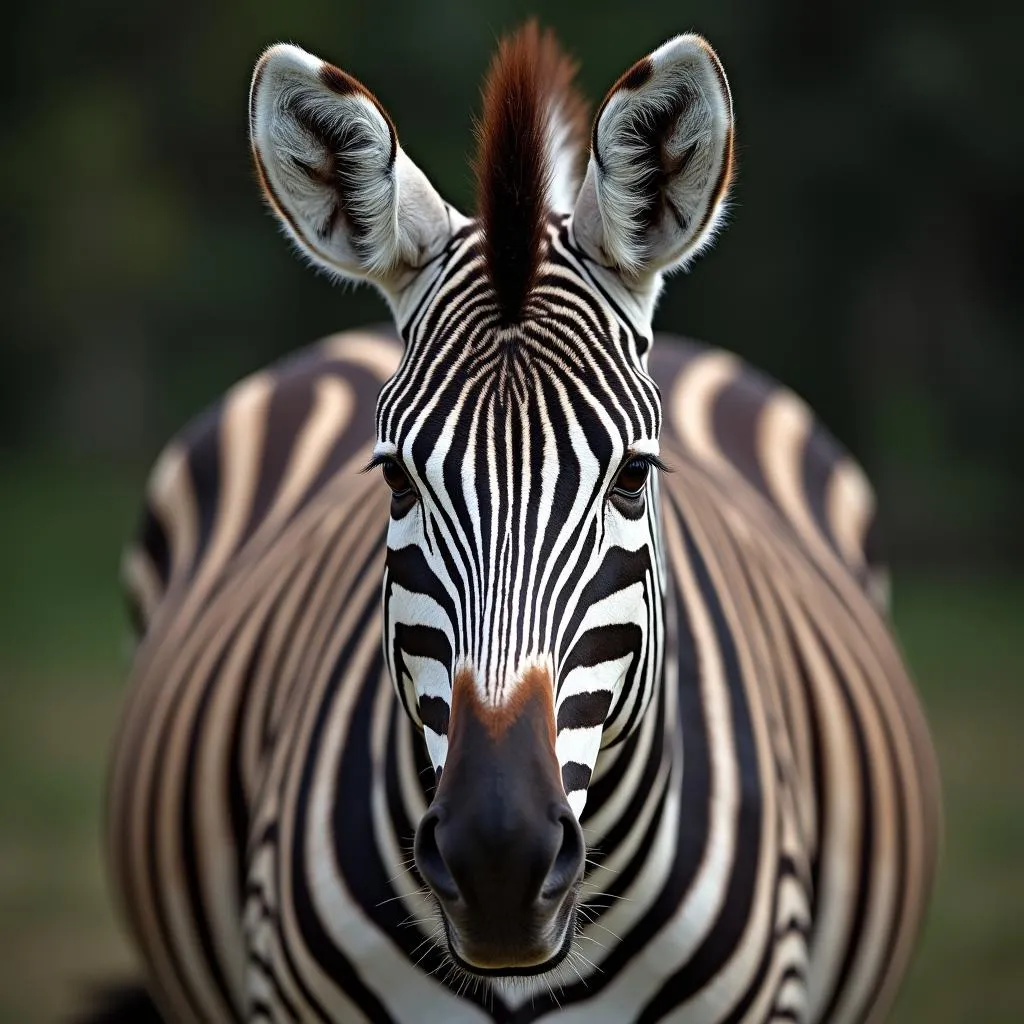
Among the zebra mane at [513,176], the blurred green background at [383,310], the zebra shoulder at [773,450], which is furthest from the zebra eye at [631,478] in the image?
the blurred green background at [383,310]

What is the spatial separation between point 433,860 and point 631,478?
0.71 metres

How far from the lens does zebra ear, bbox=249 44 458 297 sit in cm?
261

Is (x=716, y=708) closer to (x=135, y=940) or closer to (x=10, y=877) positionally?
(x=135, y=940)

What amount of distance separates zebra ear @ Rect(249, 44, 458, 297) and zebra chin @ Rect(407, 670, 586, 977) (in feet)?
3.01

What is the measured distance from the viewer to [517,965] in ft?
7.25

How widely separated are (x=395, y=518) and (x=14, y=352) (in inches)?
1059

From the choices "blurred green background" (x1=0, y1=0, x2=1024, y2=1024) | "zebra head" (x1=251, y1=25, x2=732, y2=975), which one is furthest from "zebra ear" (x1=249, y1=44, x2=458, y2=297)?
"blurred green background" (x1=0, y1=0, x2=1024, y2=1024)

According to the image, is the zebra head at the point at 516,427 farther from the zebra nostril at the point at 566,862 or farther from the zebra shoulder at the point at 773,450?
the zebra shoulder at the point at 773,450

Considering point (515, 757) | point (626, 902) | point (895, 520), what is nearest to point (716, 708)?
point (626, 902)

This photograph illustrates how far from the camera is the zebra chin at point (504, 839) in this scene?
2096 mm

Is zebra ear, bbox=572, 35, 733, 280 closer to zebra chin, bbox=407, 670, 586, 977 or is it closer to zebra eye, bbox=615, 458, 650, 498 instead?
zebra eye, bbox=615, 458, 650, 498

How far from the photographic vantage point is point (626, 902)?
275cm

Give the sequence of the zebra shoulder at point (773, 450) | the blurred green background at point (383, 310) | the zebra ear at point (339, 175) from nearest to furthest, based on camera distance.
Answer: the zebra ear at point (339, 175)
the zebra shoulder at point (773, 450)
the blurred green background at point (383, 310)

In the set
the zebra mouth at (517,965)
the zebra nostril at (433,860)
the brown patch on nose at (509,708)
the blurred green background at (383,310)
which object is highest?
the blurred green background at (383,310)
